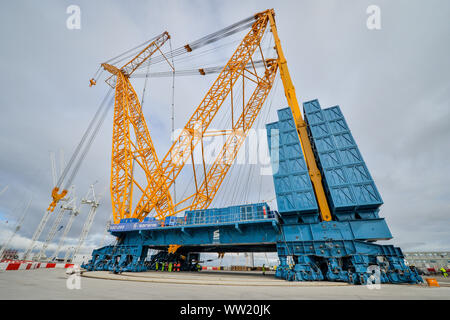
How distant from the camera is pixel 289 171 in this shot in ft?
71.8

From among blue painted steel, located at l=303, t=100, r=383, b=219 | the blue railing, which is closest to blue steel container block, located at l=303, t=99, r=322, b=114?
blue painted steel, located at l=303, t=100, r=383, b=219

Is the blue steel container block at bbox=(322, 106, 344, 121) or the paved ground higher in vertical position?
the blue steel container block at bbox=(322, 106, 344, 121)

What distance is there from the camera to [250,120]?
3447cm

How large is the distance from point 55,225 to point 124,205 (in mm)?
56375

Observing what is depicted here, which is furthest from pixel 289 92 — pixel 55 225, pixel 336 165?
pixel 55 225

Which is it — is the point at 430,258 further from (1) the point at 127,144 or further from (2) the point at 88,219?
(2) the point at 88,219

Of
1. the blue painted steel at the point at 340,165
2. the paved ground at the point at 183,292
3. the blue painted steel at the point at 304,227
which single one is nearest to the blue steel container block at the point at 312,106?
the blue painted steel at the point at 340,165

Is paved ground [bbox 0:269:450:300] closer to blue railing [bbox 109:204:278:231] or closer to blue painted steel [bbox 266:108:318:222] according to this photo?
blue painted steel [bbox 266:108:318:222]

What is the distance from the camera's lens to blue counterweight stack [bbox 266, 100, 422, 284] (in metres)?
15.7

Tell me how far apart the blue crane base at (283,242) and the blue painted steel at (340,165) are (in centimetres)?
191

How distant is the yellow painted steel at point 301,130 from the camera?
20.9 meters

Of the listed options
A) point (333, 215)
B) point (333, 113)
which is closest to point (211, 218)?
point (333, 215)

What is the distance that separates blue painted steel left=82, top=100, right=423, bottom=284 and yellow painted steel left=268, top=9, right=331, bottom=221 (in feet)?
2.94
